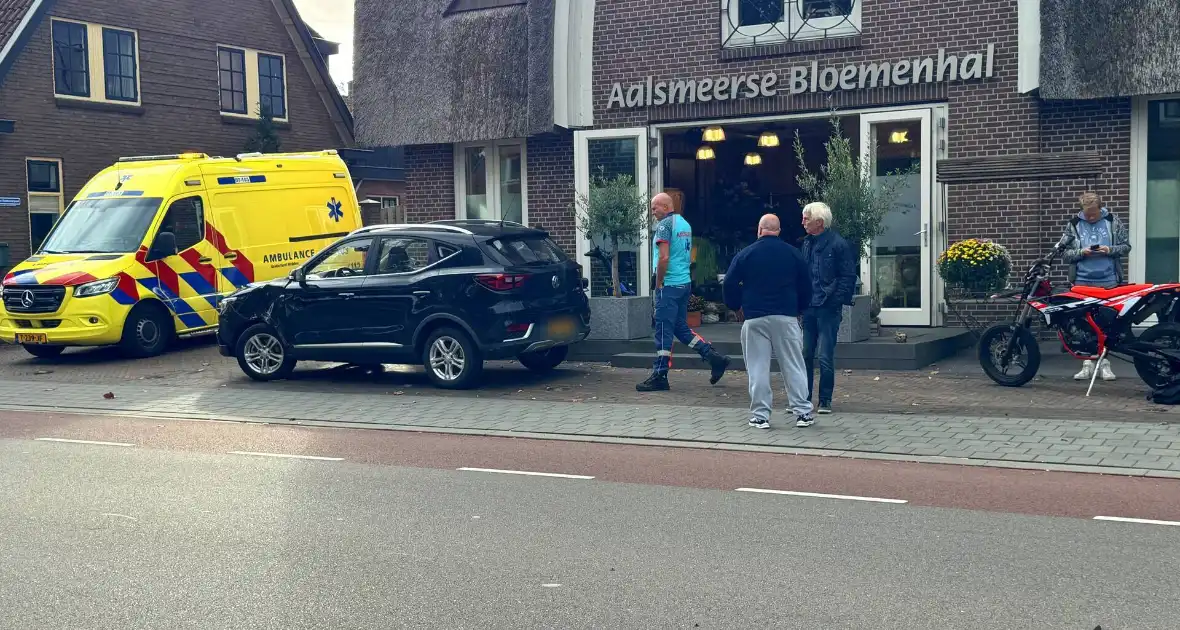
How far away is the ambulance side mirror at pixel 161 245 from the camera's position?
17.1 meters

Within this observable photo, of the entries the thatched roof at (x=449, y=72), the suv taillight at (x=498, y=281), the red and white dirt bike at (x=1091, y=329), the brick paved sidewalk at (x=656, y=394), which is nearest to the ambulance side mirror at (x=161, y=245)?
the brick paved sidewalk at (x=656, y=394)

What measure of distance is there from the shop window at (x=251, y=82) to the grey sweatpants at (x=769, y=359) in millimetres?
20939

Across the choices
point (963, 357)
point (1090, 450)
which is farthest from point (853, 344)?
point (1090, 450)

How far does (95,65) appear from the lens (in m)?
25.5

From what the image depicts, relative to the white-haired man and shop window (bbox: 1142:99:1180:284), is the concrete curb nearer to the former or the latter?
the white-haired man

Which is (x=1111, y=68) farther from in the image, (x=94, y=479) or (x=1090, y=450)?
(x=94, y=479)

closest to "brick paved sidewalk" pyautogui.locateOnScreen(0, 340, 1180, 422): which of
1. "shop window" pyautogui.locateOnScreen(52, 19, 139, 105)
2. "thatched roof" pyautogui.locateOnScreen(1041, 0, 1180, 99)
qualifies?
"thatched roof" pyautogui.locateOnScreen(1041, 0, 1180, 99)

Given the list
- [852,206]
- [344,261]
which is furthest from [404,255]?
[852,206]

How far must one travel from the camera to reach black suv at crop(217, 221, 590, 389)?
1313cm

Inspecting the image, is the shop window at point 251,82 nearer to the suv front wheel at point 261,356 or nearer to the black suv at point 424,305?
the suv front wheel at point 261,356

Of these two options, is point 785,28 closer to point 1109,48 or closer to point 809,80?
point 809,80

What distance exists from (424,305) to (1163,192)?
342 inches

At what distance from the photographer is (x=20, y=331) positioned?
16.9 metres

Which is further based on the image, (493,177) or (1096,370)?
(493,177)
